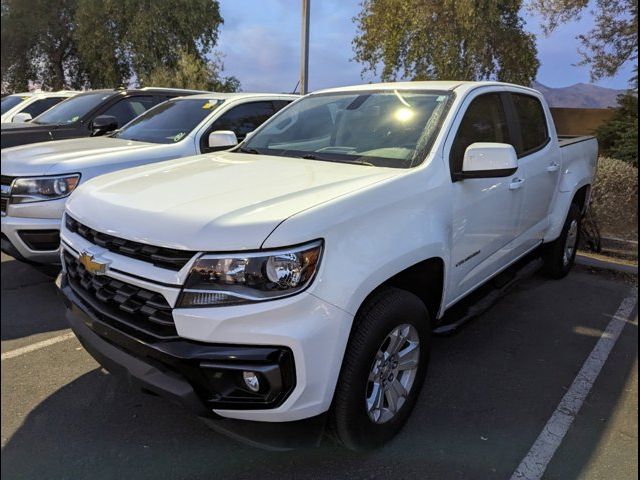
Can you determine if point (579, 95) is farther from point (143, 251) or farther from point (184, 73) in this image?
point (143, 251)

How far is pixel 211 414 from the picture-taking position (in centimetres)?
204

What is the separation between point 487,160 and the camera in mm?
2857

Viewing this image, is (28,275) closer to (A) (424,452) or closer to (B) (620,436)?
(A) (424,452)

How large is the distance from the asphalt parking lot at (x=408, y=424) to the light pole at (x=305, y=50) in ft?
12.8

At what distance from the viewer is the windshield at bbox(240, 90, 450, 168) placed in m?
3.07

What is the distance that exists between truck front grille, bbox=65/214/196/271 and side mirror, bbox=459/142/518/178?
5.47 ft

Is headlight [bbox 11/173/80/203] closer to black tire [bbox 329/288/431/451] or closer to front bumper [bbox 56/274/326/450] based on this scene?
front bumper [bbox 56/274/326/450]

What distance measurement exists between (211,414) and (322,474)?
0.71 metres

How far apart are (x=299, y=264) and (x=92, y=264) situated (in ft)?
3.14

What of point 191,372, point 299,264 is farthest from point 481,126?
point 191,372

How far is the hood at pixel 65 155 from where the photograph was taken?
394 cm

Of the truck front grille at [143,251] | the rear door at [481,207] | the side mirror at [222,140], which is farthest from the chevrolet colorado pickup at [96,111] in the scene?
the rear door at [481,207]

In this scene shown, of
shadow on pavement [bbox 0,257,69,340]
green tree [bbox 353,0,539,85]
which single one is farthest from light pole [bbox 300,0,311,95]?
shadow on pavement [bbox 0,257,69,340]

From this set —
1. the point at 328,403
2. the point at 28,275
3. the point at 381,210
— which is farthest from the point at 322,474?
the point at 28,275
